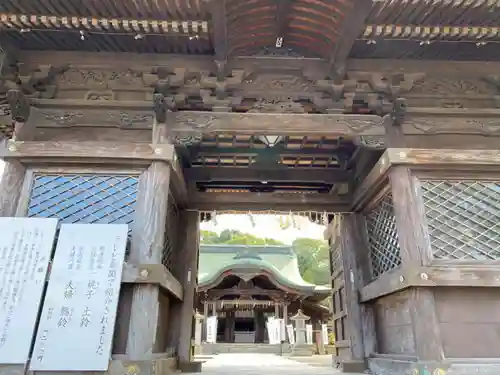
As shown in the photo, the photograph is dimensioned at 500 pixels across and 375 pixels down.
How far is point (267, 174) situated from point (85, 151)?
2.97m

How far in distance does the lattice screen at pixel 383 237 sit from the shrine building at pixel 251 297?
10.2 metres

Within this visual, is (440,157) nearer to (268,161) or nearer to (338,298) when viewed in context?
(268,161)

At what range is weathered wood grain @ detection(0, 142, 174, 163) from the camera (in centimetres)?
422

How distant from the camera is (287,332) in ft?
54.1

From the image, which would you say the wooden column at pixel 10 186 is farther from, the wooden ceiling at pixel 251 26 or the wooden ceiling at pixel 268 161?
the wooden ceiling at pixel 268 161

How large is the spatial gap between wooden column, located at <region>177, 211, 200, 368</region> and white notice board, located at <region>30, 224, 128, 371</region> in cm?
206

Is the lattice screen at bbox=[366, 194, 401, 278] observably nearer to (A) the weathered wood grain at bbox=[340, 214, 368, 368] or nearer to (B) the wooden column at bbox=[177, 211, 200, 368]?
(A) the weathered wood grain at bbox=[340, 214, 368, 368]

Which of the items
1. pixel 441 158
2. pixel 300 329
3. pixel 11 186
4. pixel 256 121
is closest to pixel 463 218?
pixel 441 158

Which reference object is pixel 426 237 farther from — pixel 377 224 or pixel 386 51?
pixel 386 51

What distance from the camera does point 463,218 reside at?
4.30 m

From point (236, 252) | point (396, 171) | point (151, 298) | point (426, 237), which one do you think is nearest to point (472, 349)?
point (426, 237)

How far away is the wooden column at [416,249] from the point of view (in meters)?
3.64

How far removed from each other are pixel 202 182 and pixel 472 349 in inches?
179

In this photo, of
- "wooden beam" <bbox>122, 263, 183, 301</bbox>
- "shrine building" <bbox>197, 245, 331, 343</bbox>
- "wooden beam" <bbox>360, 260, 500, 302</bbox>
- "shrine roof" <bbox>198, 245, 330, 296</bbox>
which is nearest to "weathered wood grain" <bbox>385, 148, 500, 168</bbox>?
"wooden beam" <bbox>360, 260, 500, 302</bbox>
